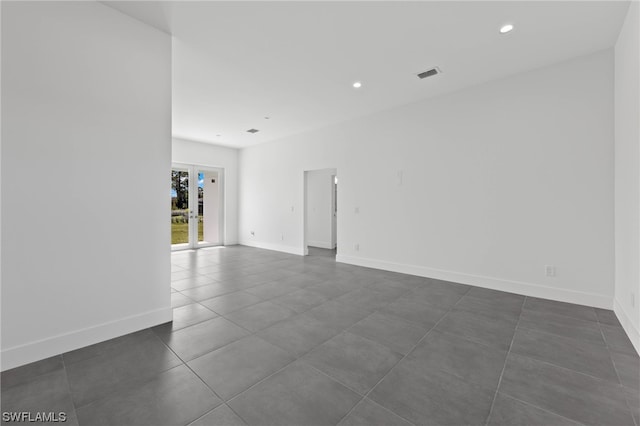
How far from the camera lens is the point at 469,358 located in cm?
218

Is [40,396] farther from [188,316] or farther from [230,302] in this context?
[230,302]

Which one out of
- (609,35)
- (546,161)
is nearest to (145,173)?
(546,161)

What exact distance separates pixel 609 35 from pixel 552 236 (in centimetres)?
239

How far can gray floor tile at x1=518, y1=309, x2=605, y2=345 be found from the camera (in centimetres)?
256

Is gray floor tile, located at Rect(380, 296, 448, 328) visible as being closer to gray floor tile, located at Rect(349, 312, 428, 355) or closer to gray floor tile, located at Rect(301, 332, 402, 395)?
Answer: gray floor tile, located at Rect(349, 312, 428, 355)

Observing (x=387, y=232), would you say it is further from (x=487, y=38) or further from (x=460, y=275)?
(x=487, y=38)

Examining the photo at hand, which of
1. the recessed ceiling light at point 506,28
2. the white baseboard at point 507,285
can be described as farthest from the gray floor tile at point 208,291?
the recessed ceiling light at point 506,28

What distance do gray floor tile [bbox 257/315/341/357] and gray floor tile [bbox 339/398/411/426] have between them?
741 mm

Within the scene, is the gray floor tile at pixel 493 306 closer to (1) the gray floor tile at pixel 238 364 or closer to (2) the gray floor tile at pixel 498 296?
(2) the gray floor tile at pixel 498 296

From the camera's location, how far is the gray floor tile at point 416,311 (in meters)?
2.91

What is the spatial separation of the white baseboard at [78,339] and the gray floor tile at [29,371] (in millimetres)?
55

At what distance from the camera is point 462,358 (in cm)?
218

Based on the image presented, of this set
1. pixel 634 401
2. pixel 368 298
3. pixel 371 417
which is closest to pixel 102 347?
pixel 371 417

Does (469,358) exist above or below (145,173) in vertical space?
below
